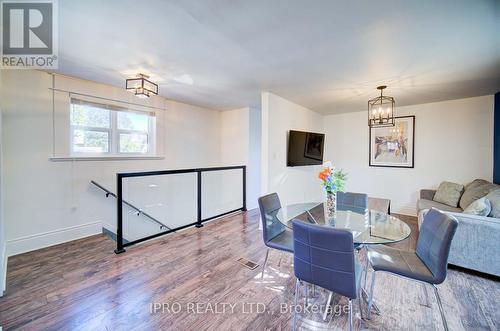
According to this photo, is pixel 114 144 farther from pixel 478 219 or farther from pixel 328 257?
pixel 478 219

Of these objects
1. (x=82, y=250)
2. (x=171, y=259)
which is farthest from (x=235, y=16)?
(x=82, y=250)

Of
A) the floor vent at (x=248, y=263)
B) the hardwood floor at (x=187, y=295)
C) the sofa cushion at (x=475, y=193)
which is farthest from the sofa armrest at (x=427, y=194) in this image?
the floor vent at (x=248, y=263)

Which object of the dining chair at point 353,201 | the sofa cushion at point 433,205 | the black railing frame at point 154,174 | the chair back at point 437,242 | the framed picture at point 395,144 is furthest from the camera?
the framed picture at point 395,144

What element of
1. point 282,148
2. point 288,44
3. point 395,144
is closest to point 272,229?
point 288,44

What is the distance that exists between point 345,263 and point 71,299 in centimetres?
238

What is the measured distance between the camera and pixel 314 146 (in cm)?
484

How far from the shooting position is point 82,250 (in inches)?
113

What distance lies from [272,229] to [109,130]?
3.22 m

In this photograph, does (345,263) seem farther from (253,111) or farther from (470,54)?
(253,111)

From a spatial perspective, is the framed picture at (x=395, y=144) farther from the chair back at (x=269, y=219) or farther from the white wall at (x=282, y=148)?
the chair back at (x=269, y=219)

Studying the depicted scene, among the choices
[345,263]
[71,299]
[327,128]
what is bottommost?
[71,299]

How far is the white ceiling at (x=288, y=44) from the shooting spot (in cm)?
159

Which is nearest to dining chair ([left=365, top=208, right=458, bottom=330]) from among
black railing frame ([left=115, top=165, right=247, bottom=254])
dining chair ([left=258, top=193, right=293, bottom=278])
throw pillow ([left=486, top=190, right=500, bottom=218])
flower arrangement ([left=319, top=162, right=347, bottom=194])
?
flower arrangement ([left=319, top=162, right=347, bottom=194])

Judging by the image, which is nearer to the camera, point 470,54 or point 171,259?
point 470,54
